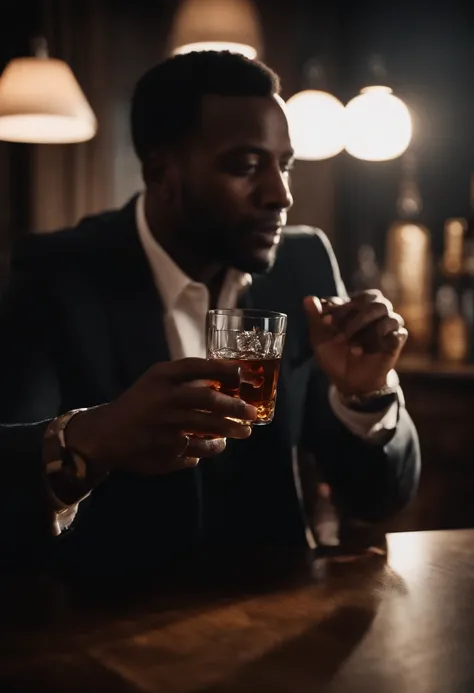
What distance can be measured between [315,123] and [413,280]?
1182mm

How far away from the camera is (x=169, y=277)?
6.34 ft

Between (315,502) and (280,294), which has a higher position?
(280,294)

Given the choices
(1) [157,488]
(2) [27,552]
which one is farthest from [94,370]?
(2) [27,552]

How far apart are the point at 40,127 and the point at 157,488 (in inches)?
56.2

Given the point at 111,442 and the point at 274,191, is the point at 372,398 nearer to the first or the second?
the point at 274,191

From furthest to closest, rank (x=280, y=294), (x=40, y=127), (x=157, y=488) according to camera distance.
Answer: (x=40, y=127), (x=280, y=294), (x=157, y=488)

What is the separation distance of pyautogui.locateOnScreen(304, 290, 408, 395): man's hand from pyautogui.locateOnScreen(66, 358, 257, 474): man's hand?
19.6 inches

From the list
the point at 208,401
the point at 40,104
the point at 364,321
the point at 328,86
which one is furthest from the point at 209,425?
the point at 328,86

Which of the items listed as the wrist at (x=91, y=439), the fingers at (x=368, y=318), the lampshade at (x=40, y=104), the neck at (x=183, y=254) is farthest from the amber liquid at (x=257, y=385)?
the lampshade at (x=40, y=104)

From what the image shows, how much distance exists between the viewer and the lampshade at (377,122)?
2971 millimetres

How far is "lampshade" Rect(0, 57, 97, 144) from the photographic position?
2.58 meters

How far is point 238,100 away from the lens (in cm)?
181

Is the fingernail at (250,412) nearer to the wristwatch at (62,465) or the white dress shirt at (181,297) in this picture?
the wristwatch at (62,465)

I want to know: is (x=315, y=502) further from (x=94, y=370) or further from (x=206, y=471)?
(x=94, y=370)
